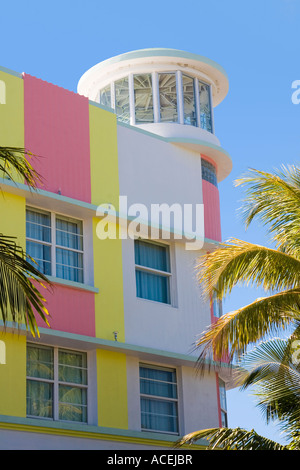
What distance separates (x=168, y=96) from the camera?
78.1ft

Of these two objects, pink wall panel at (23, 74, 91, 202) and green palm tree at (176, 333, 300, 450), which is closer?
green palm tree at (176, 333, 300, 450)

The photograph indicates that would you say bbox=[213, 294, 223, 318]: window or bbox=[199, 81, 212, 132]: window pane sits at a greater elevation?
bbox=[199, 81, 212, 132]: window pane

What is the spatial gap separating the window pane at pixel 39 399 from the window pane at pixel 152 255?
395cm

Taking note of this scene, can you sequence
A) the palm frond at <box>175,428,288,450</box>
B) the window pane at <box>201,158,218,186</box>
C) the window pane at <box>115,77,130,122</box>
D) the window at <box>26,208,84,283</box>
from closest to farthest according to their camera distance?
1. the palm frond at <box>175,428,288,450</box>
2. the window at <box>26,208,84,283</box>
3. the window pane at <box>201,158,218,186</box>
4. the window pane at <box>115,77,130,122</box>

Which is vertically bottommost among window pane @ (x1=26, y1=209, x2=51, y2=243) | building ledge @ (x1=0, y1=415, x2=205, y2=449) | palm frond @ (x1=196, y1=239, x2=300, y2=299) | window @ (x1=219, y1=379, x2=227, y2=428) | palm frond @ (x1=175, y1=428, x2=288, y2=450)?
palm frond @ (x1=175, y1=428, x2=288, y2=450)

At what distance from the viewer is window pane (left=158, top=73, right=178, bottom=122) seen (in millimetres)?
23641

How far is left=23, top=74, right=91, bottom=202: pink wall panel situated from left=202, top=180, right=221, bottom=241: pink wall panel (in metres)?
Answer: 3.61

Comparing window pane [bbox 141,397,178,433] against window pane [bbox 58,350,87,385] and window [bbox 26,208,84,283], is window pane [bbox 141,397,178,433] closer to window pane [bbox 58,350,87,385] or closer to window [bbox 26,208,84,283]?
window pane [bbox 58,350,87,385]

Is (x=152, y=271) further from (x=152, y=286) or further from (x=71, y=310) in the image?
(x=71, y=310)

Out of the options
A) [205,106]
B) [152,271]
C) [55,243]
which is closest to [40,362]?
[55,243]

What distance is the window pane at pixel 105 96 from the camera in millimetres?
24125

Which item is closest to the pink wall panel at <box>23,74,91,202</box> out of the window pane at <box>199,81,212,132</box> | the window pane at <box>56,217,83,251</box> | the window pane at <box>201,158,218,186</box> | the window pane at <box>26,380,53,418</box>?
the window pane at <box>56,217,83,251</box>
